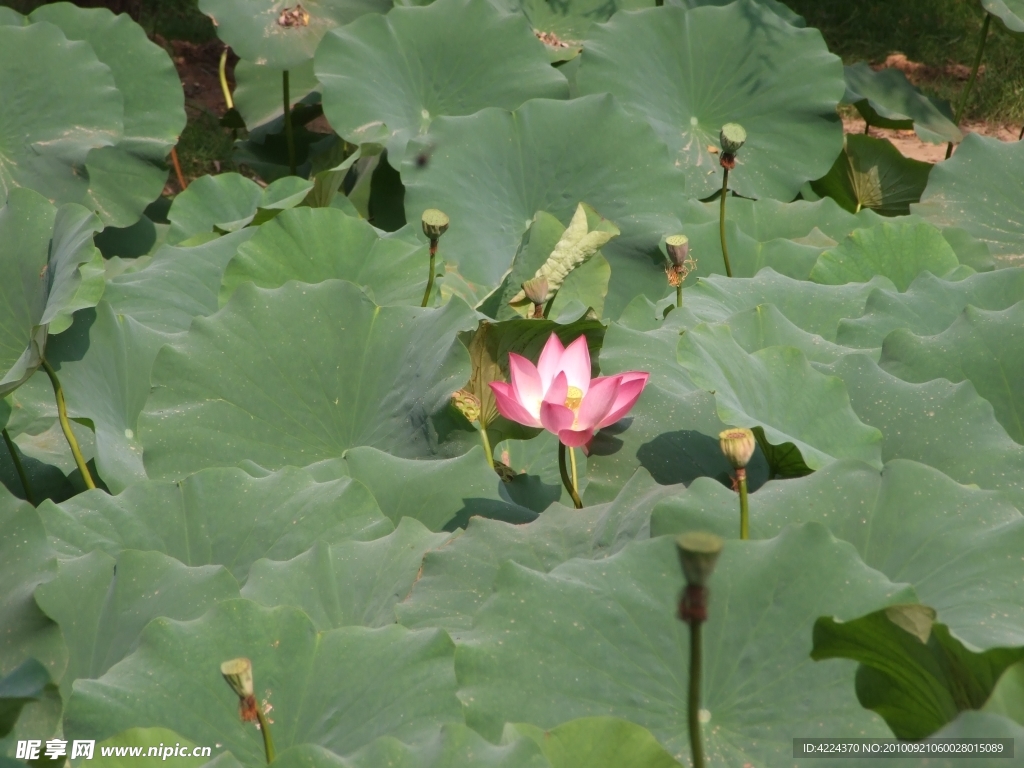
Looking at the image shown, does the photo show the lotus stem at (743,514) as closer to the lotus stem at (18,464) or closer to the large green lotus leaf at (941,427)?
the large green lotus leaf at (941,427)

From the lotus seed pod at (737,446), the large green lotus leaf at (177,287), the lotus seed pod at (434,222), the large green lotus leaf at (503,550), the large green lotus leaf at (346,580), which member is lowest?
the large green lotus leaf at (177,287)

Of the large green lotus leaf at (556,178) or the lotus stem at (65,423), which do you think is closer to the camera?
the lotus stem at (65,423)

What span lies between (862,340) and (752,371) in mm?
442

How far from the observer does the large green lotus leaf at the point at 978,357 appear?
1.73 metres

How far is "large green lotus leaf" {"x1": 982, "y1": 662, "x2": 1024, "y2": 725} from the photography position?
0.86 m

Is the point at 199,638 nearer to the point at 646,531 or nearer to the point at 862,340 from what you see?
the point at 646,531

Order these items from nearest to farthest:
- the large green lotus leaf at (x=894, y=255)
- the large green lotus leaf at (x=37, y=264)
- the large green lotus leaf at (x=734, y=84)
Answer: the large green lotus leaf at (x=37, y=264) < the large green lotus leaf at (x=894, y=255) < the large green lotus leaf at (x=734, y=84)

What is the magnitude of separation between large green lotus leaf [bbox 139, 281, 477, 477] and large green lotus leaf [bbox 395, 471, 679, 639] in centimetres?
39

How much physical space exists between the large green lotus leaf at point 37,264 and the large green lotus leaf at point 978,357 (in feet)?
4.76

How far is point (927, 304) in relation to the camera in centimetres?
199

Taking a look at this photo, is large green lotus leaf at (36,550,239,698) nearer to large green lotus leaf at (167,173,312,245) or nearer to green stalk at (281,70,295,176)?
large green lotus leaf at (167,173,312,245)

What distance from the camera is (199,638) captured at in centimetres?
124

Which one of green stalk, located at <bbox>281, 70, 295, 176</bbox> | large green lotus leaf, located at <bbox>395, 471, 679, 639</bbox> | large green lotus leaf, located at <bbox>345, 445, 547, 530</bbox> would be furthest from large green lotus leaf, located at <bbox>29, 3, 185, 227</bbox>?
large green lotus leaf, located at <bbox>395, 471, 679, 639</bbox>

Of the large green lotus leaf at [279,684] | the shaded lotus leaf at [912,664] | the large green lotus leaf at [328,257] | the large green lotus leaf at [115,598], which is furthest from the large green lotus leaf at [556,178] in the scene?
the shaded lotus leaf at [912,664]
